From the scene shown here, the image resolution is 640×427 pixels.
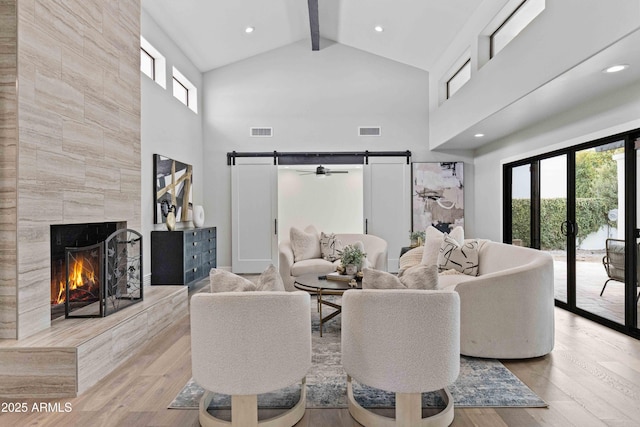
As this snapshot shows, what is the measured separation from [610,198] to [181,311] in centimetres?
466

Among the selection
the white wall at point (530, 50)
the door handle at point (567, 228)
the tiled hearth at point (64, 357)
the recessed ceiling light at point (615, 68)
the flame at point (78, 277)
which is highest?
the white wall at point (530, 50)

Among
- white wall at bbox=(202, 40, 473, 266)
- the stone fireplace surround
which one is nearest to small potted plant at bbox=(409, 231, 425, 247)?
white wall at bbox=(202, 40, 473, 266)

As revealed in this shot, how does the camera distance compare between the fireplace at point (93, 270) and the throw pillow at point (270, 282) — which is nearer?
the throw pillow at point (270, 282)

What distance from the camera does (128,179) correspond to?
3.74 meters

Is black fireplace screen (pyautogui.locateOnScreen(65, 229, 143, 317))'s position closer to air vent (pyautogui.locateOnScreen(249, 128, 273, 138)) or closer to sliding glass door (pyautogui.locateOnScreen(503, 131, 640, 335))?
air vent (pyautogui.locateOnScreen(249, 128, 273, 138))

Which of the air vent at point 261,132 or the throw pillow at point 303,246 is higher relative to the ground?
the air vent at point 261,132

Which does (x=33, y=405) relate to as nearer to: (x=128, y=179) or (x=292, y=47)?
(x=128, y=179)

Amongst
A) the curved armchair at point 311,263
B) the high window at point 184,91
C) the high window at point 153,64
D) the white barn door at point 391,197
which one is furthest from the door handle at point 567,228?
the high window at point 184,91

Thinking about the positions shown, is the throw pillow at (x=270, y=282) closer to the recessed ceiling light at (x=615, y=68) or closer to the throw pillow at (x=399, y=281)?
the throw pillow at (x=399, y=281)

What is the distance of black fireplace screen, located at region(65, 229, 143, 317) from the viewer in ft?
9.95

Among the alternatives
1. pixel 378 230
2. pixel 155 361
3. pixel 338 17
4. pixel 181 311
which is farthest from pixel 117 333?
pixel 338 17

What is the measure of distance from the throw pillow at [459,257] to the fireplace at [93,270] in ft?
10.5

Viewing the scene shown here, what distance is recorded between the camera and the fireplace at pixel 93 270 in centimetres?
301

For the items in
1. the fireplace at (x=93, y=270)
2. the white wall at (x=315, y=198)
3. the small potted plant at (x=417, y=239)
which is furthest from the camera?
the white wall at (x=315, y=198)
